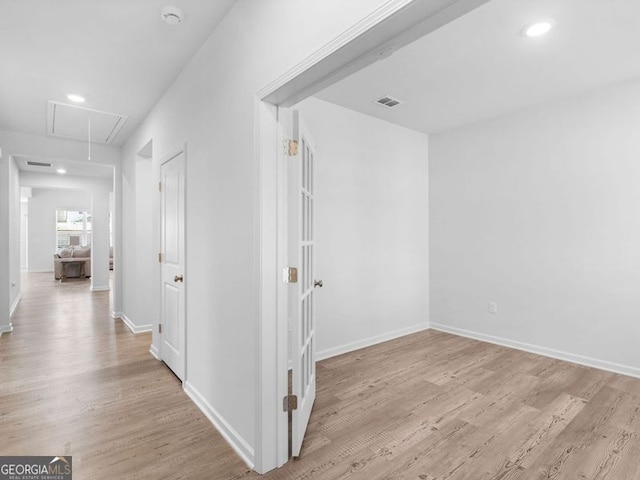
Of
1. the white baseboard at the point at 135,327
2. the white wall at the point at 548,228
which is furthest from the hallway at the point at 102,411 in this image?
the white wall at the point at 548,228

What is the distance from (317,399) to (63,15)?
10.4 feet

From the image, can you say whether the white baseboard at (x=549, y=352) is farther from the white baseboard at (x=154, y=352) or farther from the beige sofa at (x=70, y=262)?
the beige sofa at (x=70, y=262)

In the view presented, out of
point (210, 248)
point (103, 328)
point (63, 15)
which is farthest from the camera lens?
point (103, 328)

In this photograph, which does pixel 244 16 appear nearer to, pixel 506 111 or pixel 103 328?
pixel 506 111

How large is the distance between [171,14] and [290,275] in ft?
5.97

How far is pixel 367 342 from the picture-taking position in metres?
3.99

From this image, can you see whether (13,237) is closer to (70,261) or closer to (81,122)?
(81,122)

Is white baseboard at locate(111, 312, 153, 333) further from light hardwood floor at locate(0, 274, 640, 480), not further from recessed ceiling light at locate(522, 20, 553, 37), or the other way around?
recessed ceiling light at locate(522, 20, 553, 37)

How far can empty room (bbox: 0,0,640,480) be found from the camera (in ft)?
6.18

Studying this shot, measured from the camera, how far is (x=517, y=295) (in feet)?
12.9

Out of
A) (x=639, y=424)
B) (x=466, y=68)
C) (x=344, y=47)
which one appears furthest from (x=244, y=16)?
(x=639, y=424)

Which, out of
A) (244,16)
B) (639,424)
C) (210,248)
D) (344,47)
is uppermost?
(244,16)

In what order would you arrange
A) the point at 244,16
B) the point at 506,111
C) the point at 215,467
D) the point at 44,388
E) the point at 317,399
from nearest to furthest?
1. the point at 215,467
2. the point at 244,16
3. the point at 317,399
4. the point at 44,388
5. the point at 506,111

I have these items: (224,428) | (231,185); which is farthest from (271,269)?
(224,428)
